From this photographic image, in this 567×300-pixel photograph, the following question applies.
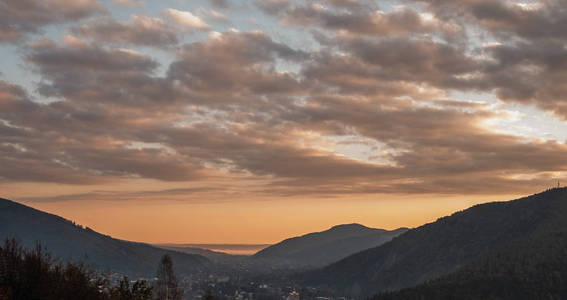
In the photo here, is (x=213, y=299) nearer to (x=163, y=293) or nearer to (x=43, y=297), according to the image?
(x=163, y=293)

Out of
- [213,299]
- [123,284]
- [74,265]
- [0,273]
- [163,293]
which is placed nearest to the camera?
[0,273]

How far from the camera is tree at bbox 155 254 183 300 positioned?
4168 inches

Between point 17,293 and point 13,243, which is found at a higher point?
point 13,243

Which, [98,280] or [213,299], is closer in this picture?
[98,280]

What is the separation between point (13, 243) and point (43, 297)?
20.6 feet

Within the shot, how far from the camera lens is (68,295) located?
5709cm

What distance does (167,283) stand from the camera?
107m

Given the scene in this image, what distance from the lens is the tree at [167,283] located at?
347 feet

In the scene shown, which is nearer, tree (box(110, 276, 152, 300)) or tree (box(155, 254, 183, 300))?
tree (box(110, 276, 152, 300))

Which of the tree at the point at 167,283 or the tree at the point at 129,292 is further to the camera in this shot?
the tree at the point at 167,283

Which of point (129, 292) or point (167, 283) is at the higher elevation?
point (129, 292)

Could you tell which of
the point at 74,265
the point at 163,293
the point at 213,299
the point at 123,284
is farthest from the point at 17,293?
the point at 213,299

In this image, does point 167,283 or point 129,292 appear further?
point 167,283

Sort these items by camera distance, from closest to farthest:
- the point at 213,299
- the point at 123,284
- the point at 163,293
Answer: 1. the point at 123,284
2. the point at 163,293
3. the point at 213,299
